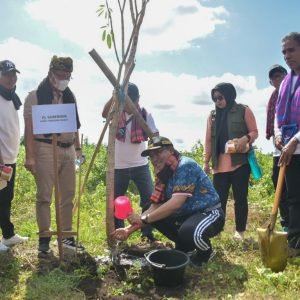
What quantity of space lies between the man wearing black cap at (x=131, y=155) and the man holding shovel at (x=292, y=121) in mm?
1544

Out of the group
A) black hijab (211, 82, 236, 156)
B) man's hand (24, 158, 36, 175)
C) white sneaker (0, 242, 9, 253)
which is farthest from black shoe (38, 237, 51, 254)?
black hijab (211, 82, 236, 156)

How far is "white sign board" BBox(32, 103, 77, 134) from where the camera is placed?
12.0 ft

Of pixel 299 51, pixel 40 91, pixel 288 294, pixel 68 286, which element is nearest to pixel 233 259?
pixel 288 294

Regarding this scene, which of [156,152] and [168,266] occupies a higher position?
[156,152]

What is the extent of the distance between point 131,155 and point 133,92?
0.74m

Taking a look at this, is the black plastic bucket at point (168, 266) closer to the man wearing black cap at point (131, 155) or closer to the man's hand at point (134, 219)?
the man's hand at point (134, 219)

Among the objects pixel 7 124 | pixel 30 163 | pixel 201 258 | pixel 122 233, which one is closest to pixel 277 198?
pixel 201 258

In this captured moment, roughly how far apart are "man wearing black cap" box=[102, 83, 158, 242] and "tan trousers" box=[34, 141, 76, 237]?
0.63 m

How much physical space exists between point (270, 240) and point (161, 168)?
1157mm

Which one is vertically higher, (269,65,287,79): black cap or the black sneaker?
(269,65,287,79): black cap

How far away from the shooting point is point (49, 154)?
4.02 meters

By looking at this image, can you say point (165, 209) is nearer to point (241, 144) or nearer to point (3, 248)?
point (241, 144)

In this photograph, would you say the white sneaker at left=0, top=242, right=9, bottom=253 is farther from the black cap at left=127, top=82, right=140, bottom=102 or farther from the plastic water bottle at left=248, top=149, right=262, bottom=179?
the plastic water bottle at left=248, top=149, right=262, bottom=179

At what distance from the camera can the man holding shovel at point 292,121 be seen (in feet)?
11.8
